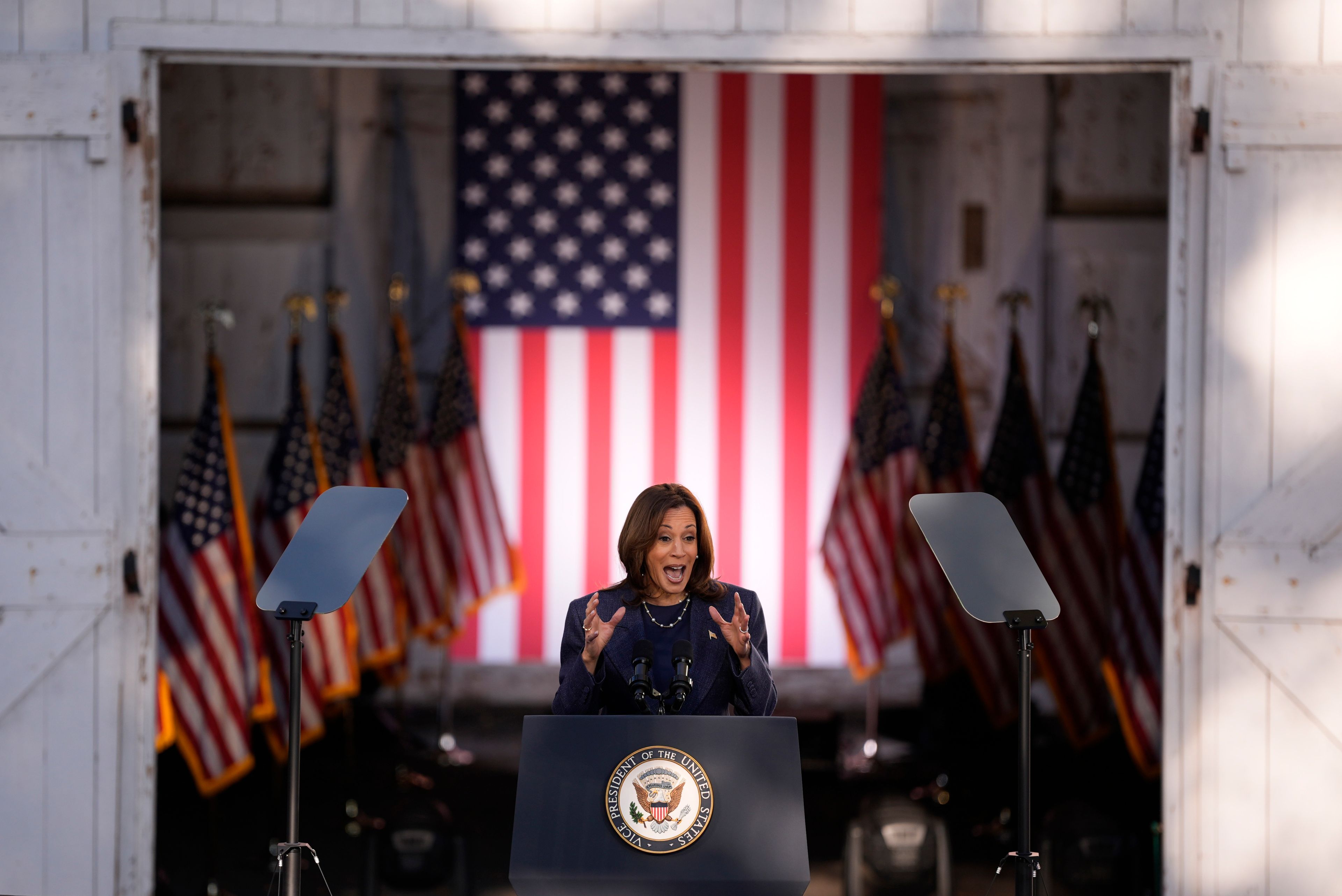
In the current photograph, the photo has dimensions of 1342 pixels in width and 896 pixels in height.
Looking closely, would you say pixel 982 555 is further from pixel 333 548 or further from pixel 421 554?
pixel 421 554

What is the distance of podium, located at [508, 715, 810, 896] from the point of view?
1.92 metres

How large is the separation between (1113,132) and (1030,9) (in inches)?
100

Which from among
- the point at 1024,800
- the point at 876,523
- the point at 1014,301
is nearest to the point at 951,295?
the point at 1014,301

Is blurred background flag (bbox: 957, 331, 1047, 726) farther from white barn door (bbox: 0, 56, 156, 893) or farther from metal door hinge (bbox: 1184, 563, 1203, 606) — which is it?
white barn door (bbox: 0, 56, 156, 893)

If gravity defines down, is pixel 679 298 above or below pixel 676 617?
above

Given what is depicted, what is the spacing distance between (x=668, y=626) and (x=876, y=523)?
8.49 feet

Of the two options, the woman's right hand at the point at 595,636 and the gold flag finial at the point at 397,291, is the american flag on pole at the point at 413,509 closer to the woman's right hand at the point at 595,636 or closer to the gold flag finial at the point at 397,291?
the gold flag finial at the point at 397,291

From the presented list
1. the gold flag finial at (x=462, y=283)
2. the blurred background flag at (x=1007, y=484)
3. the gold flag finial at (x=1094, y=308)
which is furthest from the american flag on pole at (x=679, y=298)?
the gold flag finial at (x=1094, y=308)

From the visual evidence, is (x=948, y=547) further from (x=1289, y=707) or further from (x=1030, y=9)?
(x=1030, y=9)

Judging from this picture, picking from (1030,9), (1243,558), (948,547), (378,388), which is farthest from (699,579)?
(378,388)

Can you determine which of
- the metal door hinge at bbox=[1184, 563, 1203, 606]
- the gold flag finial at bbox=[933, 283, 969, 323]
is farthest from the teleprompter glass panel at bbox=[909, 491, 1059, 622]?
the gold flag finial at bbox=[933, 283, 969, 323]

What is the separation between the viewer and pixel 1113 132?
5.36 m

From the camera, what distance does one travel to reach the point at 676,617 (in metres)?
2.43

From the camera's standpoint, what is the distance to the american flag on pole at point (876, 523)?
4840 mm
